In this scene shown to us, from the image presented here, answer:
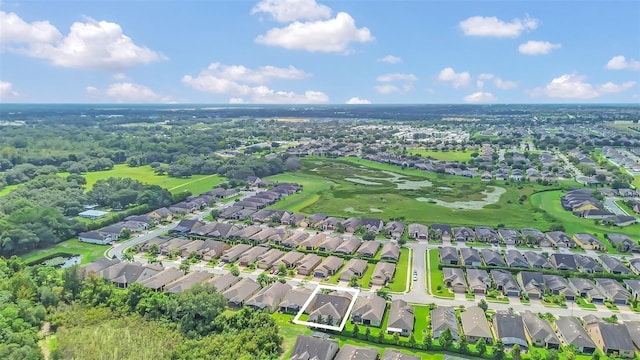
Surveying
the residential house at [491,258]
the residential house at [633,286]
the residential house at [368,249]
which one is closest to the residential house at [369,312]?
the residential house at [368,249]

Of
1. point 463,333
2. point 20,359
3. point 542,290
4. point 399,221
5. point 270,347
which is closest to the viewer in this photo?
point 20,359

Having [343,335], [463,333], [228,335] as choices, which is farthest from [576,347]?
[228,335]

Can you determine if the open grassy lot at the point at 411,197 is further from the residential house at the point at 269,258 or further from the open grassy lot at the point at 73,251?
the open grassy lot at the point at 73,251

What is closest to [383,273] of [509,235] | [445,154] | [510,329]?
[510,329]

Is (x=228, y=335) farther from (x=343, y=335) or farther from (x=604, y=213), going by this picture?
(x=604, y=213)

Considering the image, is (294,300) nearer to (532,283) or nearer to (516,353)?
(516,353)
